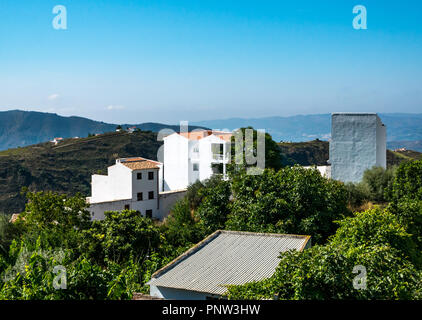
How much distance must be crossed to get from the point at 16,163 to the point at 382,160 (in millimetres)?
58074

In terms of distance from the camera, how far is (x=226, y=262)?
14.5m

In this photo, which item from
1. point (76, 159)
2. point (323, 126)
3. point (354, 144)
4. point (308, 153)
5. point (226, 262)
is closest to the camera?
point (226, 262)

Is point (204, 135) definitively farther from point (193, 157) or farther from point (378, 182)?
point (378, 182)

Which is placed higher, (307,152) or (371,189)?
(371,189)

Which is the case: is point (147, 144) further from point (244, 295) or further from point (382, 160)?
point (244, 295)

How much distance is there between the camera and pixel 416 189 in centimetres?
2366

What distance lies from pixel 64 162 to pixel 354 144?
57.7m

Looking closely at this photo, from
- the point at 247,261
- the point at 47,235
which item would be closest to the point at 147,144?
the point at 47,235

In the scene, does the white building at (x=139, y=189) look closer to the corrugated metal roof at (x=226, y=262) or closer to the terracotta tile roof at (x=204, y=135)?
the terracotta tile roof at (x=204, y=135)

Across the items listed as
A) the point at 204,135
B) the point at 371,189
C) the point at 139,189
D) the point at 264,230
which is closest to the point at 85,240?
the point at 264,230

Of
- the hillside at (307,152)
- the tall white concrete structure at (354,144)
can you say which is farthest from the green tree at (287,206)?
the hillside at (307,152)

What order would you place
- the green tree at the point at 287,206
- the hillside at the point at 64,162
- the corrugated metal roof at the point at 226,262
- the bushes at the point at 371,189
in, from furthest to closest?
the hillside at the point at 64,162 → the bushes at the point at 371,189 → the green tree at the point at 287,206 → the corrugated metal roof at the point at 226,262

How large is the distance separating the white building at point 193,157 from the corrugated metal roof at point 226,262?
23.3 meters

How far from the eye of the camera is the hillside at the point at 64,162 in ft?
213
